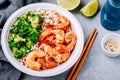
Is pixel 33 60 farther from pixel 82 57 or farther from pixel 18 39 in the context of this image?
pixel 82 57

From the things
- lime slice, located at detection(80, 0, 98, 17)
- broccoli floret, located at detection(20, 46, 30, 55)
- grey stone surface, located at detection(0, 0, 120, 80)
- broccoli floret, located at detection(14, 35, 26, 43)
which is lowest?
grey stone surface, located at detection(0, 0, 120, 80)

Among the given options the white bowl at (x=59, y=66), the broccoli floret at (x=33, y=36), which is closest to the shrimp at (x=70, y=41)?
the white bowl at (x=59, y=66)

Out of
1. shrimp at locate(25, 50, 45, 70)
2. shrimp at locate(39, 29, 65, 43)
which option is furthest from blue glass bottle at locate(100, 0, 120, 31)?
shrimp at locate(25, 50, 45, 70)

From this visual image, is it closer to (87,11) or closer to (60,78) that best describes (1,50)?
(60,78)

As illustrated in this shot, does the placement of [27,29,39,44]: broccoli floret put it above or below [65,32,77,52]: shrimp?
above

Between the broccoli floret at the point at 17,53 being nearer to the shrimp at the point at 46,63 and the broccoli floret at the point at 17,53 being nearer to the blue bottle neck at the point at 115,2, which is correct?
the shrimp at the point at 46,63

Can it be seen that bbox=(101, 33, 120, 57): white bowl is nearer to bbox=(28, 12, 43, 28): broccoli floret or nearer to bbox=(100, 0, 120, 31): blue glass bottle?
bbox=(100, 0, 120, 31): blue glass bottle
